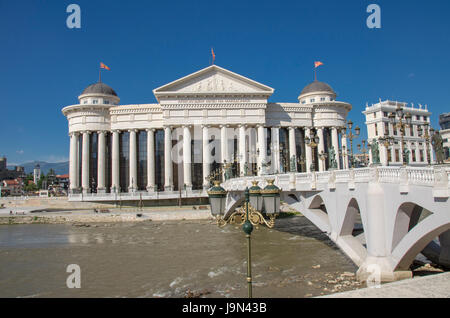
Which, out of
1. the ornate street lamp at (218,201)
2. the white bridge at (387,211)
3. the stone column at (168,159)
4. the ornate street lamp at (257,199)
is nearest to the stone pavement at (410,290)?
the white bridge at (387,211)

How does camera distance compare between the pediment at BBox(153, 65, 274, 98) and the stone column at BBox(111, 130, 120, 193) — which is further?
the stone column at BBox(111, 130, 120, 193)

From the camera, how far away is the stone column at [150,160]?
6276 cm

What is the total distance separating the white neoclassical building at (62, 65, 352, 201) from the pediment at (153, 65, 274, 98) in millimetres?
184

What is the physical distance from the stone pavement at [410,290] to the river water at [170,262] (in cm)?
430

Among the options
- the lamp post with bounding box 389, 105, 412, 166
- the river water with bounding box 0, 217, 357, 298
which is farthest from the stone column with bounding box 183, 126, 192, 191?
the lamp post with bounding box 389, 105, 412, 166

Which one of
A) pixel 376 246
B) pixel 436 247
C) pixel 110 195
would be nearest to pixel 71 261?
pixel 376 246

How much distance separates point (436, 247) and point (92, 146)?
2472 inches

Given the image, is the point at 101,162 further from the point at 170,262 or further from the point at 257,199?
the point at 257,199

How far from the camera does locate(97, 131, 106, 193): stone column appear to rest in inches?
2525

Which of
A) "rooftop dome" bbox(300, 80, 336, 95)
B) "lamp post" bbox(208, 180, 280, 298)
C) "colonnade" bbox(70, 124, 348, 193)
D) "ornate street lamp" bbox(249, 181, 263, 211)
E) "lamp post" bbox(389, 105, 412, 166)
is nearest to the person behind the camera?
"lamp post" bbox(208, 180, 280, 298)

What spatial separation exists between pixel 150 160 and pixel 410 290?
55729 mm

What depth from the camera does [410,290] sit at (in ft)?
41.5

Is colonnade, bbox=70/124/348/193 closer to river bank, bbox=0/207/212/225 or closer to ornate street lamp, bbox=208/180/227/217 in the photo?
river bank, bbox=0/207/212/225

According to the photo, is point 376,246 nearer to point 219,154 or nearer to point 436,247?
point 436,247
